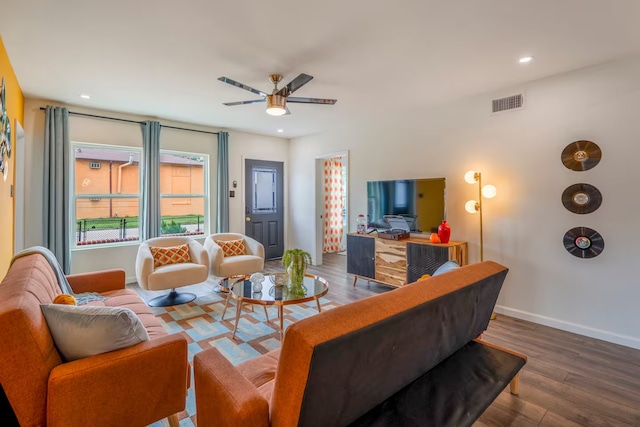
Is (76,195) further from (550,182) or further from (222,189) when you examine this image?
(550,182)

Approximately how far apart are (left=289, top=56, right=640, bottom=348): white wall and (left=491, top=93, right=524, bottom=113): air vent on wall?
6 centimetres

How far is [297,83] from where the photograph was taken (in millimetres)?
2793

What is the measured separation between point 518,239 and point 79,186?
586cm

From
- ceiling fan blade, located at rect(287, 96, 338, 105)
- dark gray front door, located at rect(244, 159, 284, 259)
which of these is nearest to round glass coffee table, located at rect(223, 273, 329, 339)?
ceiling fan blade, located at rect(287, 96, 338, 105)

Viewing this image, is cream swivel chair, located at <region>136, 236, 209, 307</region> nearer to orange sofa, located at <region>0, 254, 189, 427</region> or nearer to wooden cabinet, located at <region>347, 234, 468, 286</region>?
orange sofa, located at <region>0, 254, 189, 427</region>

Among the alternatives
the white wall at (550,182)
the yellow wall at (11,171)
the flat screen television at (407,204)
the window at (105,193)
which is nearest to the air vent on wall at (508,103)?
the white wall at (550,182)

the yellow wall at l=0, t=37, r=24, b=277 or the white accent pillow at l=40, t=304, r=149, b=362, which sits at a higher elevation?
the yellow wall at l=0, t=37, r=24, b=277

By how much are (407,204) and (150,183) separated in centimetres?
387

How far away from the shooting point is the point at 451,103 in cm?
400

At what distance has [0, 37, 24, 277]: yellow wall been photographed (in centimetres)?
269

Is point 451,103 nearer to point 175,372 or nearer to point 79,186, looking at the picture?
point 175,372

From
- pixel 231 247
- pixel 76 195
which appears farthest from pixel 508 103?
pixel 76 195

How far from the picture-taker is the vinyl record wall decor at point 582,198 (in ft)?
9.69

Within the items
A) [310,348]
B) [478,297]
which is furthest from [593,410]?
[310,348]
